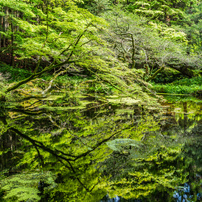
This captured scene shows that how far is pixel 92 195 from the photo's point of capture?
53.1 inches

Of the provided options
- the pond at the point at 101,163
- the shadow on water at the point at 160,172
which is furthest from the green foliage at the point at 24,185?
the shadow on water at the point at 160,172

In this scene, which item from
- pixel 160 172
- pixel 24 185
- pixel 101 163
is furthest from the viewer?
pixel 101 163

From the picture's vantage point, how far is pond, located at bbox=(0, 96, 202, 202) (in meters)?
1.37

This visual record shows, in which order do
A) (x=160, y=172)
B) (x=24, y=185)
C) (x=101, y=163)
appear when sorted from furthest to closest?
(x=101, y=163)
(x=160, y=172)
(x=24, y=185)

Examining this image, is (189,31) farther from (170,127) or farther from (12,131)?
(12,131)

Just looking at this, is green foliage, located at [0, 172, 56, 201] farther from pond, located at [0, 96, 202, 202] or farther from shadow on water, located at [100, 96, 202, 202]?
shadow on water, located at [100, 96, 202, 202]

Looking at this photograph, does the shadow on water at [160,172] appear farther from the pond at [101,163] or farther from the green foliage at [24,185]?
the green foliage at [24,185]

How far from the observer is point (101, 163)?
1.82m


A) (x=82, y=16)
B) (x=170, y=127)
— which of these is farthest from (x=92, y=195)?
(x=82, y=16)

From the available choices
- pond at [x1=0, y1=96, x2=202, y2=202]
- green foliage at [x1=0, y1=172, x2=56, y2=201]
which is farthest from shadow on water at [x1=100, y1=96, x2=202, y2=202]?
green foliage at [x1=0, y1=172, x2=56, y2=201]

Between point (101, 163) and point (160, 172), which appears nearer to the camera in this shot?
point (160, 172)

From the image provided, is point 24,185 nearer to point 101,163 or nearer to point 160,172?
point 101,163

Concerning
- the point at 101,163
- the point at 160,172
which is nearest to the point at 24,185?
the point at 101,163

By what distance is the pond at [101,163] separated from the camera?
53.8 inches
